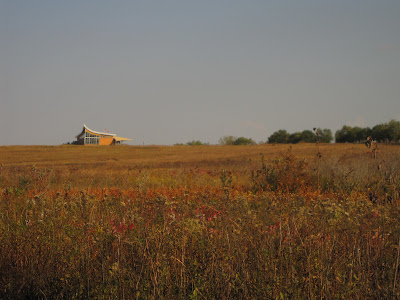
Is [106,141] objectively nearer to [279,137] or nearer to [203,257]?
[279,137]

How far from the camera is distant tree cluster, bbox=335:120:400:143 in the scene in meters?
49.0

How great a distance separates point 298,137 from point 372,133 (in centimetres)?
1143

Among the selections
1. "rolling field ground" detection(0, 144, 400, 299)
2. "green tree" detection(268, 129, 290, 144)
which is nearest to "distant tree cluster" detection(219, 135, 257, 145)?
"green tree" detection(268, 129, 290, 144)

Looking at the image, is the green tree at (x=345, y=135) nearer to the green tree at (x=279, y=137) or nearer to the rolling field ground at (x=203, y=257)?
the green tree at (x=279, y=137)

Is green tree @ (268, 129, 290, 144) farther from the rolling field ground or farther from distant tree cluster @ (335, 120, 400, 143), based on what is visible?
the rolling field ground

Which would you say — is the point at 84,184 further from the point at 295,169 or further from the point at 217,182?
the point at 295,169

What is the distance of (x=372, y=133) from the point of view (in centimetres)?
5219

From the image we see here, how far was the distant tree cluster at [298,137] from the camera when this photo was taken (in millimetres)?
58125

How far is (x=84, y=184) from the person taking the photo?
16.1 meters

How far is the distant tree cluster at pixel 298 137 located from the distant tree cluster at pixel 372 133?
166 cm

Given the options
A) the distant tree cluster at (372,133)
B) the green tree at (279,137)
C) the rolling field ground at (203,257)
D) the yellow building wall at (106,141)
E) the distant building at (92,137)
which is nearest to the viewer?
the rolling field ground at (203,257)

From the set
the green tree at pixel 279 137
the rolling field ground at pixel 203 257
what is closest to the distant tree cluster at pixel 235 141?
the green tree at pixel 279 137

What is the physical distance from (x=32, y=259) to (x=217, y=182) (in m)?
11.3

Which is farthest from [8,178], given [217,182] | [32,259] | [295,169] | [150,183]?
[32,259]
